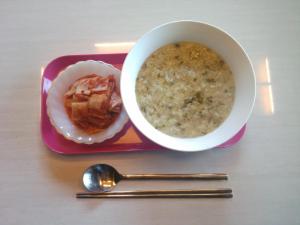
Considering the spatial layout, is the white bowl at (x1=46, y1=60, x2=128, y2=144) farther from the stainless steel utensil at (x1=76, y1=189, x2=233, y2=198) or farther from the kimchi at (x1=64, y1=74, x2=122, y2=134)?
the stainless steel utensil at (x1=76, y1=189, x2=233, y2=198)

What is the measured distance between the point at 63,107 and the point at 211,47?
1.77 ft

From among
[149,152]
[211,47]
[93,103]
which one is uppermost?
[211,47]

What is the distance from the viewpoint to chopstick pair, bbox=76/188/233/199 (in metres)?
0.94

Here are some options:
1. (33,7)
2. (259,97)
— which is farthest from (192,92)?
(33,7)

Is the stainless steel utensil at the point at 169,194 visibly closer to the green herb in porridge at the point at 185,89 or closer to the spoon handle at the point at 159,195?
the spoon handle at the point at 159,195

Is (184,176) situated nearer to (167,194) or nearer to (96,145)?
(167,194)

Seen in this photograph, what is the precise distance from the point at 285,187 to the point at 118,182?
53 cm

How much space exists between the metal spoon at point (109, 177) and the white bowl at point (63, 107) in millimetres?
94

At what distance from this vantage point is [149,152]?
99 cm

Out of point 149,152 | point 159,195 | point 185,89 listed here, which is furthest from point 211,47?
point 159,195

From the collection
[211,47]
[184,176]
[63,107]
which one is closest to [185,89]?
[211,47]

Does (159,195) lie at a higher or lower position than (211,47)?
lower

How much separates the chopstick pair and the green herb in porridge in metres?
0.19

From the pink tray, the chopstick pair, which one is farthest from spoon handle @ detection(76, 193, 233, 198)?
the pink tray
